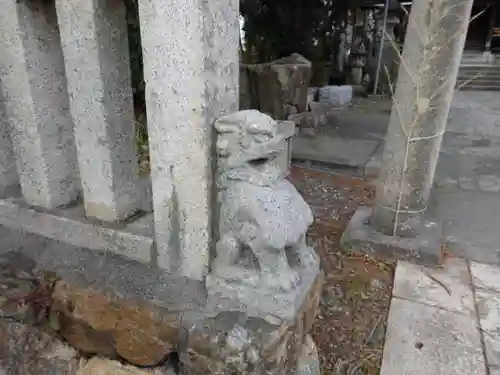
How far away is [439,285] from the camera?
221 cm

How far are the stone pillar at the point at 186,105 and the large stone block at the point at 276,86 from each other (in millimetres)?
4000

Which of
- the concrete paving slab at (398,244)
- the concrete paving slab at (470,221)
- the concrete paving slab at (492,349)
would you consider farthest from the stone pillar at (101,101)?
the concrete paving slab at (470,221)

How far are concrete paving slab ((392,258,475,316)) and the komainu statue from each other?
3.65 ft

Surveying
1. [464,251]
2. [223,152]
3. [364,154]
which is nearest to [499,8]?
[364,154]

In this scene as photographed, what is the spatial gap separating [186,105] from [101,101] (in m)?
0.34

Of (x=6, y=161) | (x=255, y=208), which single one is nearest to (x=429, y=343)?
(x=255, y=208)

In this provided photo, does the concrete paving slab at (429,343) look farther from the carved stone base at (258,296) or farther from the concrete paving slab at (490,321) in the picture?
the carved stone base at (258,296)

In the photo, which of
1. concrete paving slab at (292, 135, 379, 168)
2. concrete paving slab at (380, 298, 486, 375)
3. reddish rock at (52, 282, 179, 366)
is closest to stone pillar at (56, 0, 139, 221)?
reddish rock at (52, 282, 179, 366)

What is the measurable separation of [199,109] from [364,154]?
357cm

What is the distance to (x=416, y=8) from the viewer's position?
7.14 feet

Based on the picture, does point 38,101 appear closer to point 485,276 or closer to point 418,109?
point 418,109

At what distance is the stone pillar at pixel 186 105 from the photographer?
3.74 ft

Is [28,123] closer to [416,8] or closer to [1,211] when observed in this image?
[1,211]

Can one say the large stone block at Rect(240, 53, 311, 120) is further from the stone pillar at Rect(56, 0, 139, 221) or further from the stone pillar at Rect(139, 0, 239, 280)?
the stone pillar at Rect(139, 0, 239, 280)
